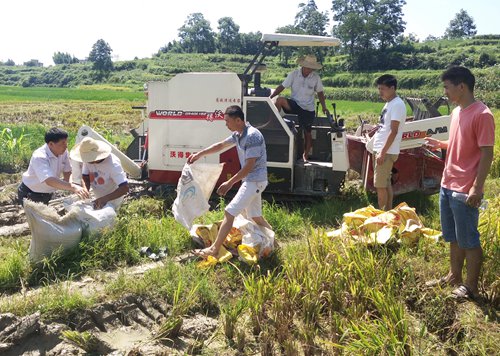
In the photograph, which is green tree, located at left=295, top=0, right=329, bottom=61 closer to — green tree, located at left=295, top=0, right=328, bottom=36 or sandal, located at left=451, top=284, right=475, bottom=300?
green tree, located at left=295, top=0, right=328, bottom=36

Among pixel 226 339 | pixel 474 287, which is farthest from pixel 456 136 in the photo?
pixel 226 339

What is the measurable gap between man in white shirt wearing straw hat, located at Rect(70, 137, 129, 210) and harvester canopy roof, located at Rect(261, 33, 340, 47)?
297cm

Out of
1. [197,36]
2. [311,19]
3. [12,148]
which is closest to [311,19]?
[311,19]

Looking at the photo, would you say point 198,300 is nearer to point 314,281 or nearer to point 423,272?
point 314,281

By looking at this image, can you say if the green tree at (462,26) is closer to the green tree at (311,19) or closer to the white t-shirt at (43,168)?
the green tree at (311,19)

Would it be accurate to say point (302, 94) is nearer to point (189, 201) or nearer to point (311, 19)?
point (189, 201)

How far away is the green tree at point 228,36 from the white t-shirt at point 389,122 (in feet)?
257

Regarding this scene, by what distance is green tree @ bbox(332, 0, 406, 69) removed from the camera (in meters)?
55.3

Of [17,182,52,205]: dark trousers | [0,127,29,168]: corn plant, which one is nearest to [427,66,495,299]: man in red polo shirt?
[17,182,52,205]: dark trousers

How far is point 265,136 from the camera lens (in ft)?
22.1

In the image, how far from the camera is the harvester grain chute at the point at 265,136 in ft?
22.0

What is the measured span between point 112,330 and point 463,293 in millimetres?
2703

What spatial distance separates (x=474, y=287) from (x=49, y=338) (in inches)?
126

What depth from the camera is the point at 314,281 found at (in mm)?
3844
